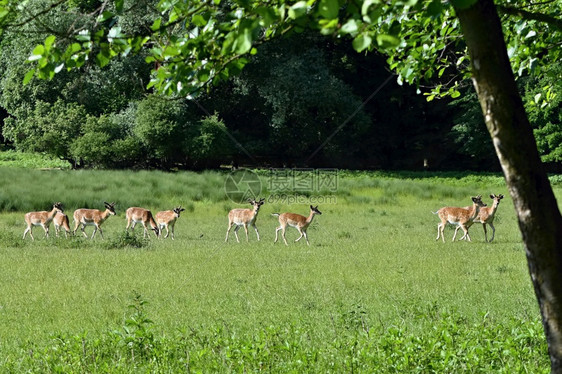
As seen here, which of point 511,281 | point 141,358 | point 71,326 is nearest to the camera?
point 141,358

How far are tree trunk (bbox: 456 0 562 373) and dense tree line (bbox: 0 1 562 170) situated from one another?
31071 millimetres

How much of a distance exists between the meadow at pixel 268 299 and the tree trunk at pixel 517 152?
160 centimetres

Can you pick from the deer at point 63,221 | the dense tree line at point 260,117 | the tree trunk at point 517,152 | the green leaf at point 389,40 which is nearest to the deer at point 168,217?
the deer at point 63,221

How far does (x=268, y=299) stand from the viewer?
10141mm

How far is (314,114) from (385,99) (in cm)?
850

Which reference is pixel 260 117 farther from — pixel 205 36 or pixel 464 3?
pixel 464 3

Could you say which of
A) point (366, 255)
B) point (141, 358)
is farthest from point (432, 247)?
point (141, 358)

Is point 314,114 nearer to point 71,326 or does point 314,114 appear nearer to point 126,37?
point 71,326

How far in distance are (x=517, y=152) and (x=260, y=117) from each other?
44.9 m

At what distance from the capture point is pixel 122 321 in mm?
8898

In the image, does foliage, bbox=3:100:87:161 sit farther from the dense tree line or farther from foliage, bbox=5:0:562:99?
foliage, bbox=5:0:562:99

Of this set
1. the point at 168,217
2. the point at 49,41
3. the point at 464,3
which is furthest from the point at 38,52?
the point at 168,217

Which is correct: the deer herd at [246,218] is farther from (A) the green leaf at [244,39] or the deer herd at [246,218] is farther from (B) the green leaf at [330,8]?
(B) the green leaf at [330,8]

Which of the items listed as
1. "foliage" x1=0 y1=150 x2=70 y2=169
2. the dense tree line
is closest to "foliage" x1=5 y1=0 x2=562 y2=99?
the dense tree line
